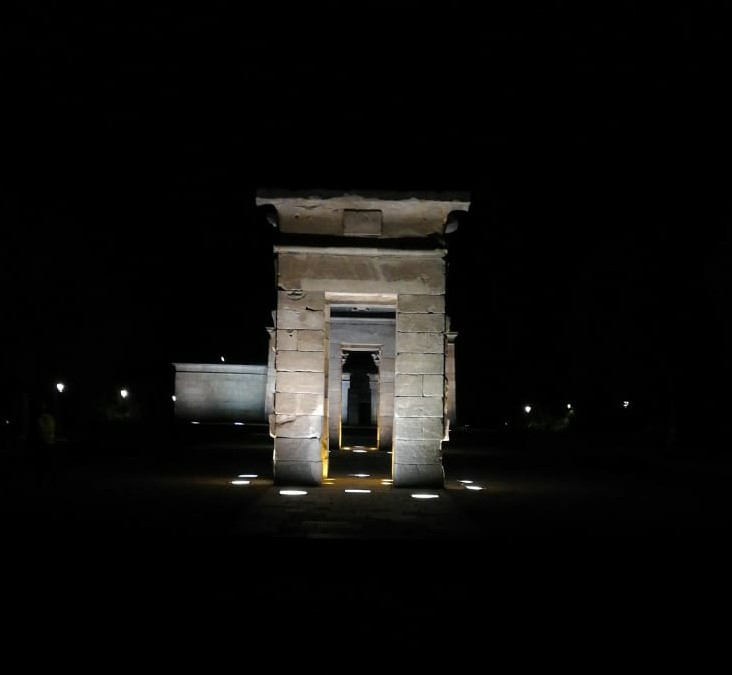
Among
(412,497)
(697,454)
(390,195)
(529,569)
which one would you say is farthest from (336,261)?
(697,454)

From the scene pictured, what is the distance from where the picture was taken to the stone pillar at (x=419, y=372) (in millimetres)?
15000

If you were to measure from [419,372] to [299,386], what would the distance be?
7.19ft

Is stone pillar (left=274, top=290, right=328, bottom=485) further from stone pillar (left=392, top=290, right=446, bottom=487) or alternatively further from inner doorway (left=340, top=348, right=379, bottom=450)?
inner doorway (left=340, top=348, right=379, bottom=450)

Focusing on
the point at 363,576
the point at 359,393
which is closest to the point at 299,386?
the point at 363,576

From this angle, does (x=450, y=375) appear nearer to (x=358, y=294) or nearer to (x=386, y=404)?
(x=386, y=404)

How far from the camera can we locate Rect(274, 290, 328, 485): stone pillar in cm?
1495

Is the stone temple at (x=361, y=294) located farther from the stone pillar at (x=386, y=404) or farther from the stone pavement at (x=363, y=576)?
the stone pillar at (x=386, y=404)

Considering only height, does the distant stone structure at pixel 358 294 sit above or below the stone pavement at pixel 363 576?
above

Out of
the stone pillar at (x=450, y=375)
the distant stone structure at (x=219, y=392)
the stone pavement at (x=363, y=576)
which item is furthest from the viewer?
the distant stone structure at (x=219, y=392)

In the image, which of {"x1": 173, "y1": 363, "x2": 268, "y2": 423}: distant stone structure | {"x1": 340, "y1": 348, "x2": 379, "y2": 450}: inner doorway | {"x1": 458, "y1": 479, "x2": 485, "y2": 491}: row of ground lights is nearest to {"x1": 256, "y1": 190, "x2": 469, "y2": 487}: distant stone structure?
{"x1": 458, "y1": 479, "x2": 485, "y2": 491}: row of ground lights

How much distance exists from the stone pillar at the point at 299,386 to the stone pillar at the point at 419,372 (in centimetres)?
143

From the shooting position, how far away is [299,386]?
15.1 meters

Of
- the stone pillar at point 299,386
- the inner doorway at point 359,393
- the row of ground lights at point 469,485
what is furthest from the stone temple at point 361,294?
the inner doorway at point 359,393

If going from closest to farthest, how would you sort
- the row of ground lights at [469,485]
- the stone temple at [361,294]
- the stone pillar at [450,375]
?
the row of ground lights at [469,485]
the stone temple at [361,294]
the stone pillar at [450,375]
